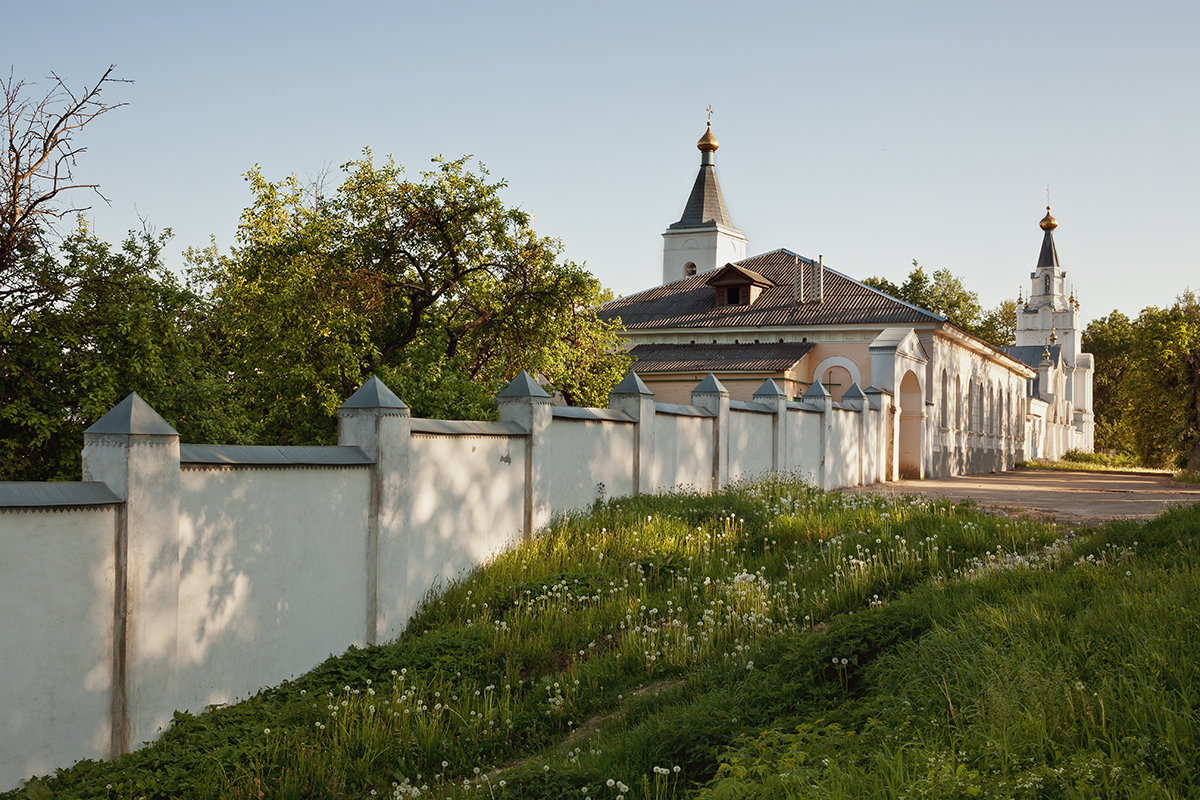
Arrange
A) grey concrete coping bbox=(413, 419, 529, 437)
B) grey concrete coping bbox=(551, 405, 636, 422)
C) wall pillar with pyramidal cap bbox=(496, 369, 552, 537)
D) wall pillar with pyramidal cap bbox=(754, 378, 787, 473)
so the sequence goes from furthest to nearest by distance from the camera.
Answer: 1. wall pillar with pyramidal cap bbox=(754, 378, 787, 473)
2. grey concrete coping bbox=(551, 405, 636, 422)
3. wall pillar with pyramidal cap bbox=(496, 369, 552, 537)
4. grey concrete coping bbox=(413, 419, 529, 437)

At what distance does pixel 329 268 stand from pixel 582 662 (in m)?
14.1

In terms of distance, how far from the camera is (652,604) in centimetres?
934

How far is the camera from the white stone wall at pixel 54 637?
590 cm

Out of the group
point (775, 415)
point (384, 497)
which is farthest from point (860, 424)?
point (384, 497)

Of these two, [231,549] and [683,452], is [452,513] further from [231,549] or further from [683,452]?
[683,452]

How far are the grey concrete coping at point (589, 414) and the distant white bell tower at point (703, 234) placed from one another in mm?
37133

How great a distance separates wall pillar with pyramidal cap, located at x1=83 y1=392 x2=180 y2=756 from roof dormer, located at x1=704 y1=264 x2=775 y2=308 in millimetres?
30225

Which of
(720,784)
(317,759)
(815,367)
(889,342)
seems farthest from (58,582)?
(815,367)

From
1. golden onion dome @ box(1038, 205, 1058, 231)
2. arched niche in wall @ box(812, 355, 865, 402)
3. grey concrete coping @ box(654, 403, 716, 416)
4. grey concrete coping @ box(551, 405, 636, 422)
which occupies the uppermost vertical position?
golden onion dome @ box(1038, 205, 1058, 231)

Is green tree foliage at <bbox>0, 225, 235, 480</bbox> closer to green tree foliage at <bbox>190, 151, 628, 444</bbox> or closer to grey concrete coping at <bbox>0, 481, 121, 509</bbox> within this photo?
grey concrete coping at <bbox>0, 481, 121, 509</bbox>

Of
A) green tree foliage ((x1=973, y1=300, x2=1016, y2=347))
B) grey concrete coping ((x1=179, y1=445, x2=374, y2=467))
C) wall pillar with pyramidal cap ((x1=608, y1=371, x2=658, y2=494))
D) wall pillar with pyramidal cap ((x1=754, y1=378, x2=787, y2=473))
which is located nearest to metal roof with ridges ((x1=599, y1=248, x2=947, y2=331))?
wall pillar with pyramidal cap ((x1=754, y1=378, x2=787, y2=473))

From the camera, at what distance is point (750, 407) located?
18.1 m

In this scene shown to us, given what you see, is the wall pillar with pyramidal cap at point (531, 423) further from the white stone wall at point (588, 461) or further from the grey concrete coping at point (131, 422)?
the grey concrete coping at point (131, 422)

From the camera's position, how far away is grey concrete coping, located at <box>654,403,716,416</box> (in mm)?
15000
